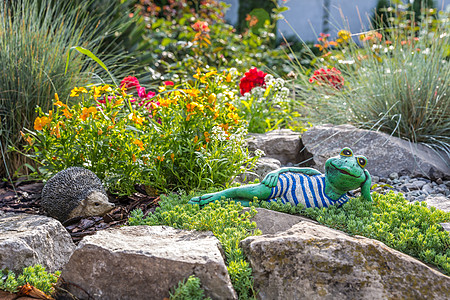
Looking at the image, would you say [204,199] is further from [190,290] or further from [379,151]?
[379,151]

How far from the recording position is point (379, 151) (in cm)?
418

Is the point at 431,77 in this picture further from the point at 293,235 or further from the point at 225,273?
the point at 225,273

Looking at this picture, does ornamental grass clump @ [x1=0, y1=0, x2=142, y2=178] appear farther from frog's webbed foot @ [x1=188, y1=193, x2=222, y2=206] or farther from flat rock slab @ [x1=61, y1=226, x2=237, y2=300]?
flat rock slab @ [x1=61, y1=226, x2=237, y2=300]

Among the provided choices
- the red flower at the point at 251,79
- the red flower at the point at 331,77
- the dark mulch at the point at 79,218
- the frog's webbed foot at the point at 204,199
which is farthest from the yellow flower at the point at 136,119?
the red flower at the point at 331,77

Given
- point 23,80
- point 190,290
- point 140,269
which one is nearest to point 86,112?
point 23,80

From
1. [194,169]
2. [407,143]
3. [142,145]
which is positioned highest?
[142,145]

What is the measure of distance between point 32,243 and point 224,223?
3.07ft

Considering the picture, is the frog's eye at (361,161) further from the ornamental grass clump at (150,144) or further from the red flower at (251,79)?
the red flower at (251,79)

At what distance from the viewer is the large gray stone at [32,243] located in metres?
2.01

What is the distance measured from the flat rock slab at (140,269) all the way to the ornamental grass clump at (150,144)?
1.15 m

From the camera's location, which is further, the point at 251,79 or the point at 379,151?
the point at 251,79

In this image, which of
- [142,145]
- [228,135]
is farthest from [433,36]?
[142,145]

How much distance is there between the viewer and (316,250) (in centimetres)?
190

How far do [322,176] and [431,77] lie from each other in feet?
8.33
